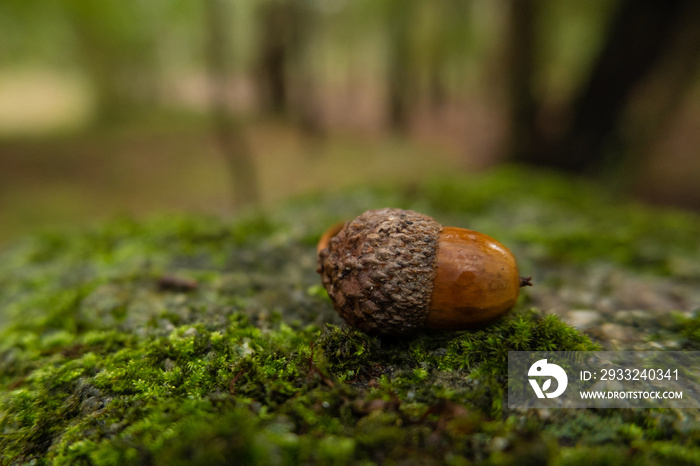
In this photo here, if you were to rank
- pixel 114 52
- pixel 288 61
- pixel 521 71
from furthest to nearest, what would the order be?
1. pixel 114 52
2. pixel 288 61
3. pixel 521 71

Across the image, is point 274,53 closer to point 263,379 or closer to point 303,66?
point 303,66

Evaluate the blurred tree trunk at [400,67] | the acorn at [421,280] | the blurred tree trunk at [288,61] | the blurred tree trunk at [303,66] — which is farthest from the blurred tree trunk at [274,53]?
the acorn at [421,280]

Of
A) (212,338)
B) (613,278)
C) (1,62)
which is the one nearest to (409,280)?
(212,338)

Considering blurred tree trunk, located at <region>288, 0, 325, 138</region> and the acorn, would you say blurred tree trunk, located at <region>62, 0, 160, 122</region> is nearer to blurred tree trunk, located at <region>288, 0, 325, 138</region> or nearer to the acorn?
blurred tree trunk, located at <region>288, 0, 325, 138</region>

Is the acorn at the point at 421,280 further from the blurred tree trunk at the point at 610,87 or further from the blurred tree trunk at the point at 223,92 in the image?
the blurred tree trunk at the point at 223,92

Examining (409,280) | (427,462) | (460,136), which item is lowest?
(460,136)

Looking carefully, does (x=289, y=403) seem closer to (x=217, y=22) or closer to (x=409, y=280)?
(x=409, y=280)

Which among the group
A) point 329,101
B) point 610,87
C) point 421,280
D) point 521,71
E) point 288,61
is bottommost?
point 329,101

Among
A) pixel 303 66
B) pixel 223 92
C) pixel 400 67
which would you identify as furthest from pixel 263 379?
pixel 400 67
